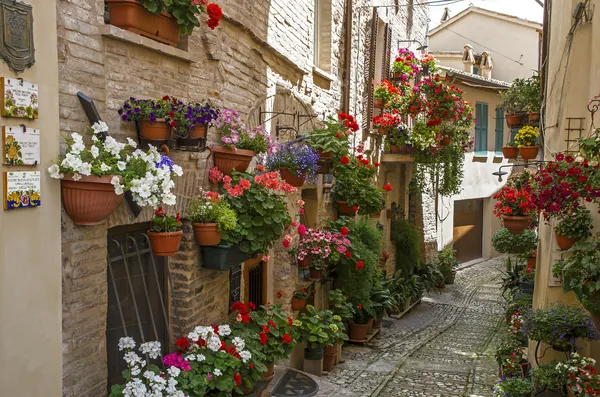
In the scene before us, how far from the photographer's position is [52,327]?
353cm

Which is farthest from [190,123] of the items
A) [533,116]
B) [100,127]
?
[533,116]

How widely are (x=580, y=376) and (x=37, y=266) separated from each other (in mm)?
4568

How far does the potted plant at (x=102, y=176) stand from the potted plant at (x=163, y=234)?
0.57 meters

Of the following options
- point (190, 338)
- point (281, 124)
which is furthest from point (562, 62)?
point (190, 338)

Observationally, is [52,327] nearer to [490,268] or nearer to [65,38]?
[65,38]

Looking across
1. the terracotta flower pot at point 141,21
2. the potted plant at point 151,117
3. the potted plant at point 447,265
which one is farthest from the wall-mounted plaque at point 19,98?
the potted plant at point 447,265

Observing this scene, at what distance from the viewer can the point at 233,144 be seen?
552 centimetres

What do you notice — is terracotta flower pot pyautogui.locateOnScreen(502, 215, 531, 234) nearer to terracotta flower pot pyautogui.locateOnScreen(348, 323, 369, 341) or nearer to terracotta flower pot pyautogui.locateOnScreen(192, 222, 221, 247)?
terracotta flower pot pyautogui.locateOnScreen(348, 323, 369, 341)

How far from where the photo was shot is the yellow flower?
124 inches

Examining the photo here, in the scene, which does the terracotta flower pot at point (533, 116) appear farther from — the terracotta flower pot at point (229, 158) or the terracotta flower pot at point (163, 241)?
the terracotta flower pot at point (163, 241)

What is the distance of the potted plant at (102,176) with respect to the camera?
347 cm

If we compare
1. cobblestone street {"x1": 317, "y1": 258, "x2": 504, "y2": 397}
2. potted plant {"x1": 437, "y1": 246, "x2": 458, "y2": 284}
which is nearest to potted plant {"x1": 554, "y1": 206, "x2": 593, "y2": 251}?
cobblestone street {"x1": 317, "y1": 258, "x2": 504, "y2": 397}

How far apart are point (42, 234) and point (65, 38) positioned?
3.98ft

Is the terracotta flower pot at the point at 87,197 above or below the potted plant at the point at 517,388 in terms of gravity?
above
